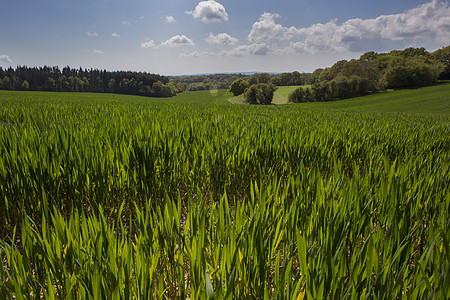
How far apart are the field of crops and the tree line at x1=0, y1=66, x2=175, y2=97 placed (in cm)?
8736

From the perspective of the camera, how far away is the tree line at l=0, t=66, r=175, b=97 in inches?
3257

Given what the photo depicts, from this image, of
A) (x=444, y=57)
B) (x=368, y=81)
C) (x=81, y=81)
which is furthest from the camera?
(x=81, y=81)

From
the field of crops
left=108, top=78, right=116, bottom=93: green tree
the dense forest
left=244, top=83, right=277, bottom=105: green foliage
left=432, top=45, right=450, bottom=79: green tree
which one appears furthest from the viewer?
left=108, top=78, right=116, bottom=93: green tree

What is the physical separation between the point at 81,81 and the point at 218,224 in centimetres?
10712

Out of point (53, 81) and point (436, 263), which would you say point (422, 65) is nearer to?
point (436, 263)

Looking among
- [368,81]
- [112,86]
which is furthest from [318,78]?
[112,86]

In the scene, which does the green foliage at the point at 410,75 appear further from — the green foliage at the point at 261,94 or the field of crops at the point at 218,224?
the field of crops at the point at 218,224

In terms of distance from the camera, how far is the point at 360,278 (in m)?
1.01

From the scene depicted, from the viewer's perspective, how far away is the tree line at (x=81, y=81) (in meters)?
82.7

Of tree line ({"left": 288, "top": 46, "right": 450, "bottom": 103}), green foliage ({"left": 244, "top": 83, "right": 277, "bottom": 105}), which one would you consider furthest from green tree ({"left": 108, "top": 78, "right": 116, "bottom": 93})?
tree line ({"left": 288, "top": 46, "right": 450, "bottom": 103})

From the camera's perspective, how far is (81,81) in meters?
89.4

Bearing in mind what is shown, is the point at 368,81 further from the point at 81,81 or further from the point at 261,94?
the point at 81,81

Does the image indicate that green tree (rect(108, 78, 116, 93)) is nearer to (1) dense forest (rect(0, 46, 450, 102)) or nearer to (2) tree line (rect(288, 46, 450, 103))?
(1) dense forest (rect(0, 46, 450, 102))

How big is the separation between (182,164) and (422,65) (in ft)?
213
